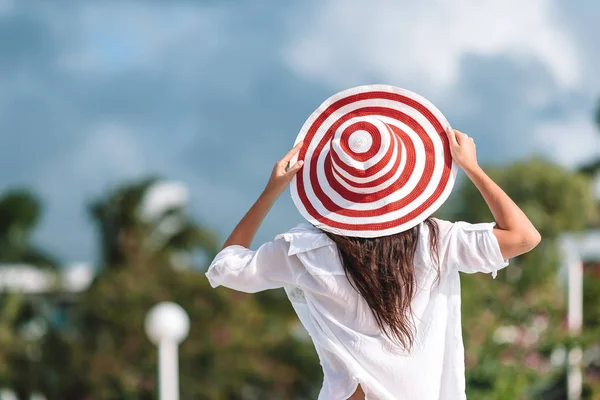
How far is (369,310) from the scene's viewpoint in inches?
81.7

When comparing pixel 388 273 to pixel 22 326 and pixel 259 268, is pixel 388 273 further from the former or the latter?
pixel 22 326

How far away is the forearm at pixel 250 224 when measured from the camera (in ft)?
7.29

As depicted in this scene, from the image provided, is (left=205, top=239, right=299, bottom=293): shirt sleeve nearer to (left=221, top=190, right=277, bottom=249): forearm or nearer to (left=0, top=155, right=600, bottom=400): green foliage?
(left=221, top=190, right=277, bottom=249): forearm

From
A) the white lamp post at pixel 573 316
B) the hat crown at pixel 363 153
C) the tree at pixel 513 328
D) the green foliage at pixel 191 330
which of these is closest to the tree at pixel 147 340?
the green foliage at pixel 191 330

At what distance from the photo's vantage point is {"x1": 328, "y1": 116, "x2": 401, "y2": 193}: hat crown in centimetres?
204

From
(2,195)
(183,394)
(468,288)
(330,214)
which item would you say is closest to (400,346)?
(330,214)

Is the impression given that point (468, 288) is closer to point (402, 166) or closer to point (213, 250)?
point (213, 250)

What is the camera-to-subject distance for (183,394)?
12.4m

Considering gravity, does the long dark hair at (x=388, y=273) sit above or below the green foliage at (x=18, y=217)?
below

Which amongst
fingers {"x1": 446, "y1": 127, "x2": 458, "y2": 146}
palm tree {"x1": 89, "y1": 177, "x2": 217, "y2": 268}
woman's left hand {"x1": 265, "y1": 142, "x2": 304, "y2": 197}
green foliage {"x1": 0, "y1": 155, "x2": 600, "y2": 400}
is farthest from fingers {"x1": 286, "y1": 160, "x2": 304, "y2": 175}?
palm tree {"x1": 89, "y1": 177, "x2": 217, "y2": 268}

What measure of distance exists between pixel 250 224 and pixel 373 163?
380 millimetres

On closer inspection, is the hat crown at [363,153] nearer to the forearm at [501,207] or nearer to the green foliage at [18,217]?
the forearm at [501,207]

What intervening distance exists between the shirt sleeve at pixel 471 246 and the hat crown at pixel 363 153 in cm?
20

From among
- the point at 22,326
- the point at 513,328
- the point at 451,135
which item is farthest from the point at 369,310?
the point at 22,326
